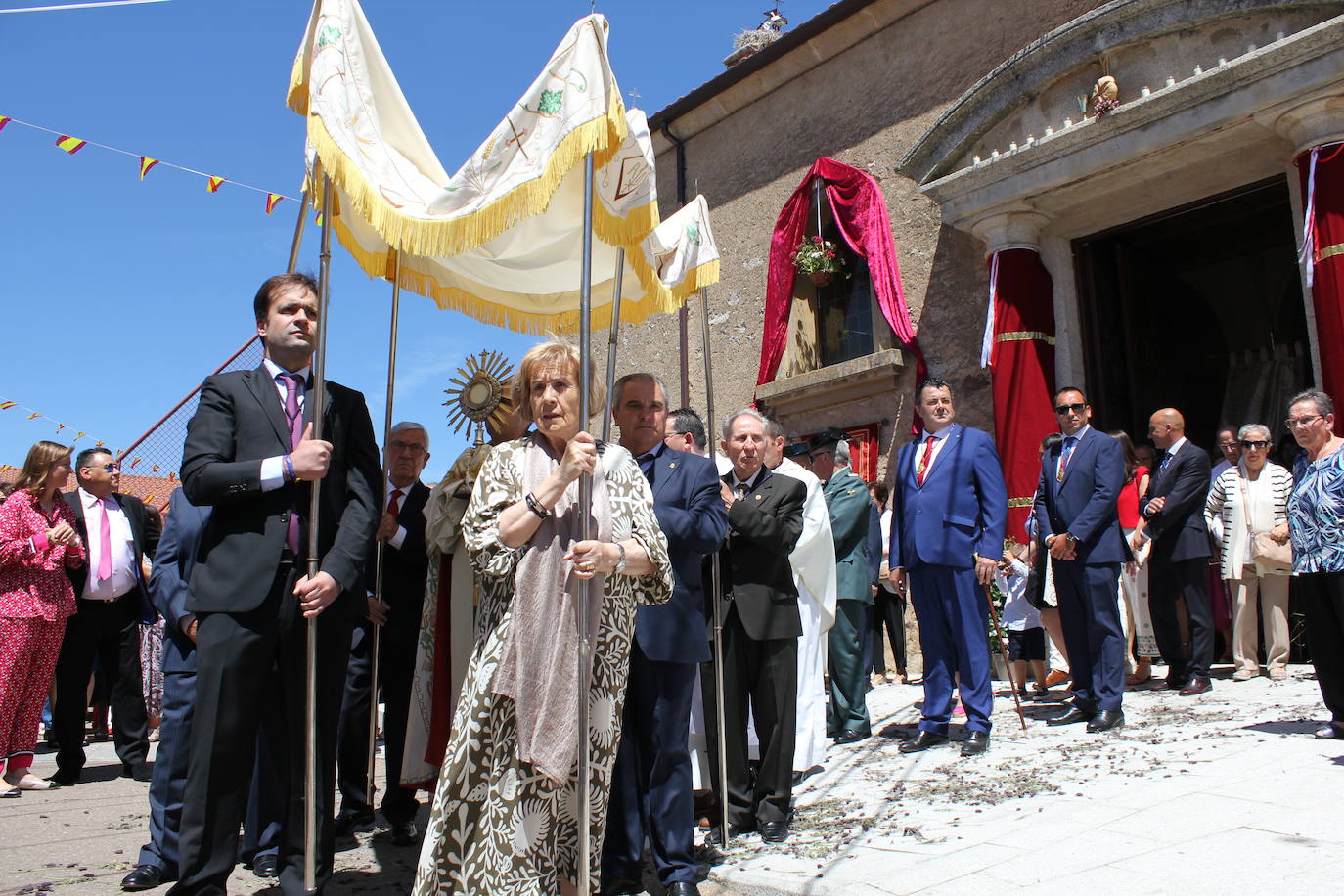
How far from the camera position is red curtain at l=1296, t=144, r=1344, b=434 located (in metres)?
7.02

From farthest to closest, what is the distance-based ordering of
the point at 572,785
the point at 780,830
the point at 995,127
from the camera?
the point at 995,127 → the point at 780,830 → the point at 572,785

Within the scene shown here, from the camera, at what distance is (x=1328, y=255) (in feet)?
23.4

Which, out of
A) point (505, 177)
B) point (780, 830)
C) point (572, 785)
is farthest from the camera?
point (780, 830)

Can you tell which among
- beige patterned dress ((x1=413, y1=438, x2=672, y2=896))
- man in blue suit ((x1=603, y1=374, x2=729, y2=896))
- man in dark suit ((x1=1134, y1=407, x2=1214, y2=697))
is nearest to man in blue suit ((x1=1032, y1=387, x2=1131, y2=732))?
man in dark suit ((x1=1134, y1=407, x2=1214, y2=697))

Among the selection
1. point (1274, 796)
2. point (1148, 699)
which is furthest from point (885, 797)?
point (1148, 699)

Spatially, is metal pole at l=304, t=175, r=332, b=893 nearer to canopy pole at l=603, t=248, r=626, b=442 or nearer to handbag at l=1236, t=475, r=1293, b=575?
canopy pole at l=603, t=248, r=626, b=442

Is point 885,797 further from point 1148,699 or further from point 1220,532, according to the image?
point 1220,532

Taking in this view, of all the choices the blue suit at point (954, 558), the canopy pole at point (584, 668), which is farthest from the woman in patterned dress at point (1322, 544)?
the canopy pole at point (584, 668)

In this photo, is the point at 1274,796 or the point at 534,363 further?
the point at 1274,796

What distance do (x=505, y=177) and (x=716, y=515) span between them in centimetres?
141

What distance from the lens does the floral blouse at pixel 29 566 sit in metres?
5.56

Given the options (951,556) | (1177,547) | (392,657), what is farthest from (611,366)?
(1177,547)

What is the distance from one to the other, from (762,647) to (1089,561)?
255 cm

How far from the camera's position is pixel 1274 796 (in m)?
3.55
